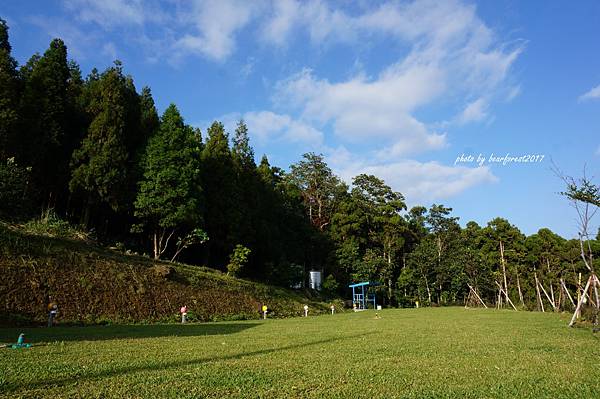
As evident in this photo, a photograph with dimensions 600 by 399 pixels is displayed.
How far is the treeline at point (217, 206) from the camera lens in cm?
2186

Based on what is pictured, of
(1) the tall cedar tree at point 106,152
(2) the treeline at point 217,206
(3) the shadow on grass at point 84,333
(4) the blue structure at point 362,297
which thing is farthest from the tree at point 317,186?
(3) the shadow on grass at point 84,333

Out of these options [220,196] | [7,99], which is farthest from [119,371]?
[220,196]

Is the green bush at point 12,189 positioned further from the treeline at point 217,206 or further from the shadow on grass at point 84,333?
the shadow on grass at point 84,333

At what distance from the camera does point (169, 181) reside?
79.5ft

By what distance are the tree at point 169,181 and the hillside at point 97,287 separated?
2828mm

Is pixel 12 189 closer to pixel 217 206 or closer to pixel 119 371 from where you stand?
pixel 217 206

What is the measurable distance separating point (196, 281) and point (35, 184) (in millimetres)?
10180

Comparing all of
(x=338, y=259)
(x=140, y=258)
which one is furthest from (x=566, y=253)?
(x=140, y=258)

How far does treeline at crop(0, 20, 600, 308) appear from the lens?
71.7 ft

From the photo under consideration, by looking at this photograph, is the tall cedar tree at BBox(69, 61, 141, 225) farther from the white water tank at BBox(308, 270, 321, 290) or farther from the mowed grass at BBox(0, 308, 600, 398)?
the white water tank at BBox(308, 270, 321, 290)

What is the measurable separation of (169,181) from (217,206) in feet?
18.3

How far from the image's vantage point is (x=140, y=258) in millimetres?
22312

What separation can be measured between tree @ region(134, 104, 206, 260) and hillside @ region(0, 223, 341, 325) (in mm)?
2828

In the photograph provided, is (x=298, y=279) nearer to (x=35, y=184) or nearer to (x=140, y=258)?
(x=140, y=258)
